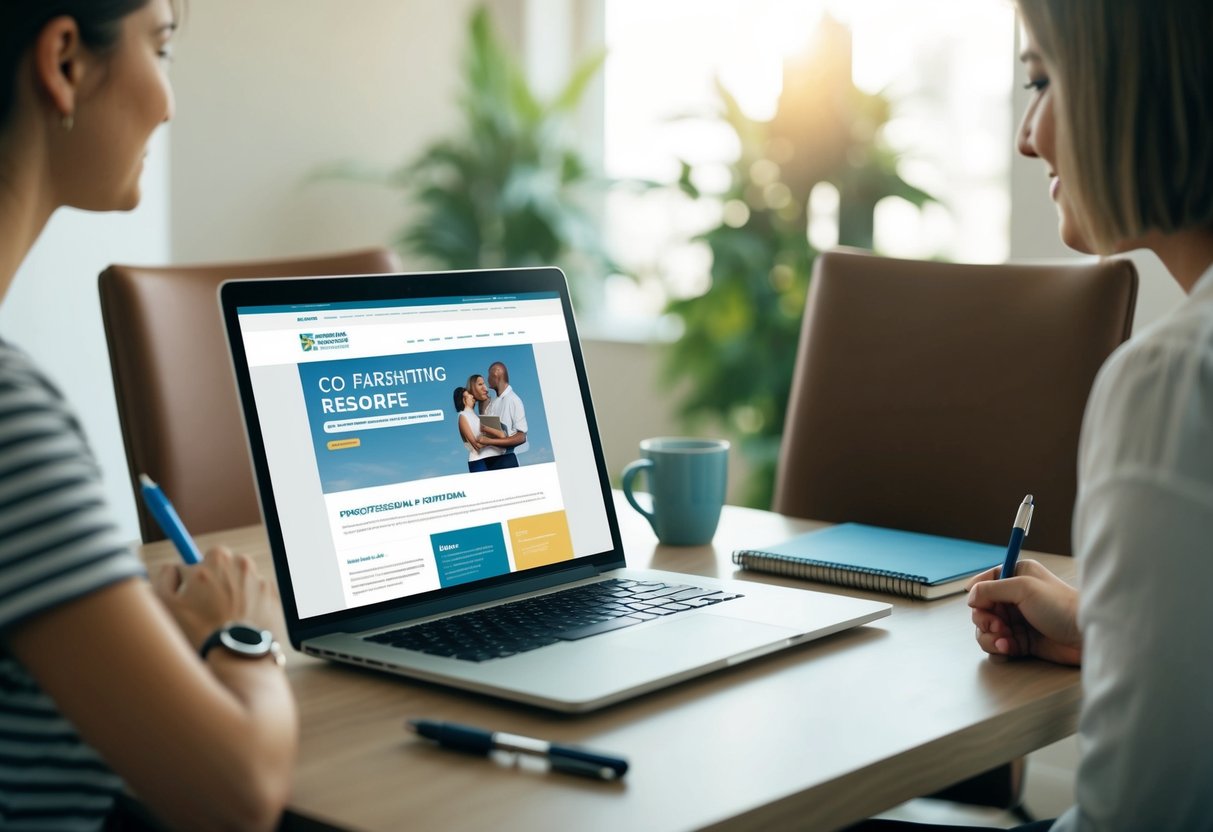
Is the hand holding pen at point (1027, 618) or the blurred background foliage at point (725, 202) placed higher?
the blurred background foliage at point (725, 202)

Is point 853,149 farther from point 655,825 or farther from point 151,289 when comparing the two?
point 655,825

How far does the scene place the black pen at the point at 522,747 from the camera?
2.57 feet

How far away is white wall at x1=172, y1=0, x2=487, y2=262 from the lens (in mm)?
3854

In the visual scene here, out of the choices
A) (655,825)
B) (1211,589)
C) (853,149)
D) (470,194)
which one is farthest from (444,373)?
(470,194)

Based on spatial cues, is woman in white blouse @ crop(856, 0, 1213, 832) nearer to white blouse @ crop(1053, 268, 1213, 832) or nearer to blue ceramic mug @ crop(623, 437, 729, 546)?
white blouse @ crop(1053, 268, 1213, 832)

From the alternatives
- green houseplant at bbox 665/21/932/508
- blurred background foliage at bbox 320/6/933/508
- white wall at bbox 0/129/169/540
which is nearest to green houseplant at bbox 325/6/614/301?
blurred background foliage at bbox 320/6/933/508

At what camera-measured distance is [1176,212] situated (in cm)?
87

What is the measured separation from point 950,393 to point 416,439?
857 millimetres

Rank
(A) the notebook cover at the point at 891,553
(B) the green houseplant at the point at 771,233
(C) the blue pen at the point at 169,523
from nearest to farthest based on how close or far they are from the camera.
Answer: (C) the blue pen at the point at 169,523 → (A) the notebook cover at the point at 891,553 → (B) the green houseplant at the point at 771,233

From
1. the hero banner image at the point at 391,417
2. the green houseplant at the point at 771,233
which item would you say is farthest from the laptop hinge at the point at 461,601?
the green houseplant at the point at 771,233

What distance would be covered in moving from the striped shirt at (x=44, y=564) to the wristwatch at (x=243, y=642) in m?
0.09

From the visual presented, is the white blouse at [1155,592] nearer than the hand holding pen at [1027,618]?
Yes

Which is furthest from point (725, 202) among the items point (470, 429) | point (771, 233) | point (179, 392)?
point (470, 429)

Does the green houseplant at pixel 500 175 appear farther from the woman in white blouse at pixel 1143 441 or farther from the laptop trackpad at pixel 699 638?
the woman in white blouse at pixel 1143 441
